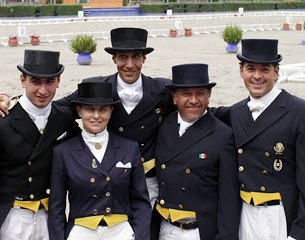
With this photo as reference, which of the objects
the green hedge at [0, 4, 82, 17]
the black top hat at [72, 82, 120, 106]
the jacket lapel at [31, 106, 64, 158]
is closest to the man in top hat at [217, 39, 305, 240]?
the black top hat at [72, 82, 120, 106]

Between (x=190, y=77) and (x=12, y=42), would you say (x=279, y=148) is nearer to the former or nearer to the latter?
(x=190, y=77)

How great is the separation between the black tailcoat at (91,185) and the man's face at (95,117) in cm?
14

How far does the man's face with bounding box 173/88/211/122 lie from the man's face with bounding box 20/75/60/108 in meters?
0.85

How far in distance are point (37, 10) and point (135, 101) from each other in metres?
38.3

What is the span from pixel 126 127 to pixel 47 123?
621 mm

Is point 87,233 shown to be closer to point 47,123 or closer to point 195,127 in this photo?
point 47,123

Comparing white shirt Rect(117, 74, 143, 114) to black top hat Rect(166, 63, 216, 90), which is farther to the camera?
white shirt Rect(117, 74, 143, 114)

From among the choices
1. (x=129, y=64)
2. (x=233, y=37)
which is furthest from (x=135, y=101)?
(x=233, y=37)

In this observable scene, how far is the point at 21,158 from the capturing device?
354 centimetres

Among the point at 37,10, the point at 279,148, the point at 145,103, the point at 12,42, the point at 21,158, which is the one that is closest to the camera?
the point at 279,148

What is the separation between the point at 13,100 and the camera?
3768 millimetres

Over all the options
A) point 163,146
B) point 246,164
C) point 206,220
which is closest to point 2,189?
point 163,146

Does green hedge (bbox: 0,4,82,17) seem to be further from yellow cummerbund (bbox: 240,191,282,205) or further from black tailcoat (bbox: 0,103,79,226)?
yellow cummerbund (bbox: 240,191,282,205)

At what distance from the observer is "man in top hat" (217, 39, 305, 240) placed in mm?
3414
